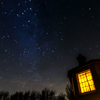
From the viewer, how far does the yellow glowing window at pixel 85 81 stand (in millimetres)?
8641

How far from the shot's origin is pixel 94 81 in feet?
27.3

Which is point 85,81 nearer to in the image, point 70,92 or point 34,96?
point 70,92

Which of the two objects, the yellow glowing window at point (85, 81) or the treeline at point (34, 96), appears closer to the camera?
the yellow glowing window at point (85, 81)

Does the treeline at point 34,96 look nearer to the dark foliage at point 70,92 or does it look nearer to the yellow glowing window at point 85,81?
the dark foliage at point 70,92

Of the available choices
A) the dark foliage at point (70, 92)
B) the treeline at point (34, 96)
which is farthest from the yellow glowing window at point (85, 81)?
the treeline at point (34, 96)

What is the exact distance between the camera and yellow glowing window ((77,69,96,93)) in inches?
340

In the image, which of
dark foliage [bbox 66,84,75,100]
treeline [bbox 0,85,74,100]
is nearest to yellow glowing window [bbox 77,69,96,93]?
dark foliage [bbox 66,84,75,100]

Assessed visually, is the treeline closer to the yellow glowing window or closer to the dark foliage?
the dark foliage

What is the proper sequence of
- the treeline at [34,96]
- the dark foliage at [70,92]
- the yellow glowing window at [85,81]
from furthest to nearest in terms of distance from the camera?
the treeline at [34,96]
the dark foliage at [70,92]
the yellow glowing window at [85,81]

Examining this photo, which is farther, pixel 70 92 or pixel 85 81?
pixel 70 92

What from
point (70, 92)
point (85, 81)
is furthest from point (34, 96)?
point (85, 81)

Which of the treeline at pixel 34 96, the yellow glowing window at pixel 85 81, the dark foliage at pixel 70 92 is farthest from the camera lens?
the treeline at pixel 34 96

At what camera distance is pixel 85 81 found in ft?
29.7

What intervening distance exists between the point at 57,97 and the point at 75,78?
37362 mm
